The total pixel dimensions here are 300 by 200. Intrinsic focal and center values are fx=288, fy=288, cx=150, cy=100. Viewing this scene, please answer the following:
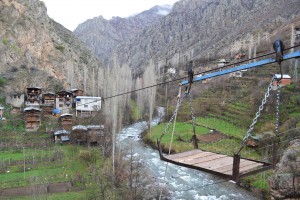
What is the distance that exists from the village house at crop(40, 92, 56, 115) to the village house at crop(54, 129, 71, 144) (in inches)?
275

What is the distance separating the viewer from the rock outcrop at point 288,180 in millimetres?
13219

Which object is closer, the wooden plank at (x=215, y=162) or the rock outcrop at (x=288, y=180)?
the wooden plank at (x=215, y=162)

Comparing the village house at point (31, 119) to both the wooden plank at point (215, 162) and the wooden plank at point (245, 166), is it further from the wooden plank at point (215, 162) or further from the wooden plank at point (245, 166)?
the wooden plank at point (245, 166)

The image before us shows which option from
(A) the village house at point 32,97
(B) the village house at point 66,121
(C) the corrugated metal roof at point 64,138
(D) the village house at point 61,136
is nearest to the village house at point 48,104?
(A) the village house at point 32,97

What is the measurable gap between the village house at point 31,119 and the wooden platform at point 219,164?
23773mm

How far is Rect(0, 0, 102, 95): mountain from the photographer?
39.6 metres

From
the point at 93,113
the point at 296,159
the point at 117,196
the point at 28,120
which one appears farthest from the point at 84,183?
the point at 93,113

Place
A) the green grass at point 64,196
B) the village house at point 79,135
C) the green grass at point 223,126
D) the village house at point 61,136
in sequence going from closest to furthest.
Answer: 1. the green grass at point 64,196
2. the village house at point 61,136
3. the village house at point 79,135
4. the green grass at point 223,126

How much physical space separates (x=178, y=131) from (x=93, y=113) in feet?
33.2

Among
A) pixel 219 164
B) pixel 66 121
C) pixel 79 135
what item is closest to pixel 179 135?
pixel 79 135

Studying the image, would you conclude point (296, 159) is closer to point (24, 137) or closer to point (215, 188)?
point (215, 188)

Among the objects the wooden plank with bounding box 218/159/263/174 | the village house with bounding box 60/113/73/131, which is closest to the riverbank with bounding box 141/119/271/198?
the village house with bounding box 60/113/73/131

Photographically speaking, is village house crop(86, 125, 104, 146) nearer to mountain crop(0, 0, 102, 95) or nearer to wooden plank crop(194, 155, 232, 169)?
mountain crop(0, 0, 102, 95)

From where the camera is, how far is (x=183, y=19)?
4476 inches
